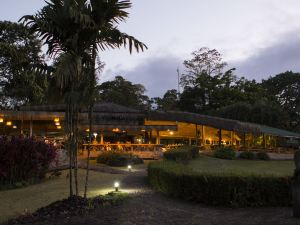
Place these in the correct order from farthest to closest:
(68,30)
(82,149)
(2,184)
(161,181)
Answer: (82,149) < (2,184) < (161,181) < (68,30)

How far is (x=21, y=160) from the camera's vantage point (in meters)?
15.3

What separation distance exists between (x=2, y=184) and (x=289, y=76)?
60926 mm

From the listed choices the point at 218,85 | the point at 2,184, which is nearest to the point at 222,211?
the point at 2,184

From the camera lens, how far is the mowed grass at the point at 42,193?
10.1 meters

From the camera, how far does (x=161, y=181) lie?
1188 centimetres

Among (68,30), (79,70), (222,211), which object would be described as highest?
(68,30)

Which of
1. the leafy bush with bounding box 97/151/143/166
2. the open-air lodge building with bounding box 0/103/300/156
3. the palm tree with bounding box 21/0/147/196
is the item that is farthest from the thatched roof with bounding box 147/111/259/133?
the palm tree with bounding box 21/0/147/196

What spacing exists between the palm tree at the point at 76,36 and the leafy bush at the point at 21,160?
641 centimetres

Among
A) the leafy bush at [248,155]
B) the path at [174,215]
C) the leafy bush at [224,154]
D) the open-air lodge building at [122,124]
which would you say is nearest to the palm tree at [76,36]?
the path at [174,215]

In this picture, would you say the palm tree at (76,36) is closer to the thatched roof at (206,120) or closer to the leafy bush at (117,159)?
the leafy bush at (117,159)

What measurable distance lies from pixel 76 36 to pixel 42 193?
570cm

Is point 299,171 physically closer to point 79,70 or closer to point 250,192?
point 250,192

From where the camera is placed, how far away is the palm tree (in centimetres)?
857

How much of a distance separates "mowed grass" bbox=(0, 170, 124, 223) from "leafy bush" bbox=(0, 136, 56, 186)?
550 millimetres
